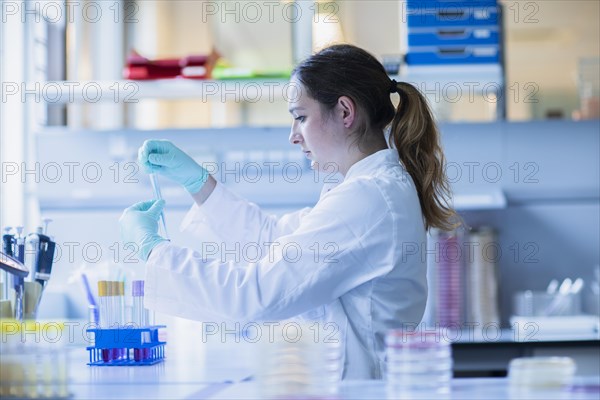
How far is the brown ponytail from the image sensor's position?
7.29 feet

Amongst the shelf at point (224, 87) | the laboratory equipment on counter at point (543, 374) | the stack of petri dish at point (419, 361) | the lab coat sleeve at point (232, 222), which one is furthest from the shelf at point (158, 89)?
the laboratory equipment on counter at point (543, 374)

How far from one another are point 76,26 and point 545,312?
2.20m

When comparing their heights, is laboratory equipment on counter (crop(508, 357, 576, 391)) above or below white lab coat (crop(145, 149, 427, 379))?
below

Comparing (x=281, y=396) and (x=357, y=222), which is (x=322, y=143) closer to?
(x=357, y=222)

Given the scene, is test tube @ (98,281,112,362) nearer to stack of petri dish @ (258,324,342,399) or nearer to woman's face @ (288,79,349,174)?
woman's face @ (288,79,349,174)

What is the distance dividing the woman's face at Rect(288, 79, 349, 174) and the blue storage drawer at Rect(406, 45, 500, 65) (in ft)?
4.52

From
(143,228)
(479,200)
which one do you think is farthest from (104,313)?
(479,200)

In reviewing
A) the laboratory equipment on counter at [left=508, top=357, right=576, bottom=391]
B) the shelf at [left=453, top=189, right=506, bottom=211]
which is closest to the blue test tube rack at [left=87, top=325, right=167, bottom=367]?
the laboratory equipment on counter at [left=508, top=357, right=576, bottom=391]

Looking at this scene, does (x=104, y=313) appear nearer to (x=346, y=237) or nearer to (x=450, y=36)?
(x=346, y=237)

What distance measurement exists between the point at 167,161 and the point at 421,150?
0.67 meters

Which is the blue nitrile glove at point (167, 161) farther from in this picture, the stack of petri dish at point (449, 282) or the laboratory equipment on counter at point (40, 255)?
the stack of petri dish at point (449, 282)

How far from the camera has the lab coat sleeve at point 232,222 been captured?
259cm

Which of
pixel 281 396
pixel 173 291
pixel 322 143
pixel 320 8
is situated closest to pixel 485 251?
pixel 320 8

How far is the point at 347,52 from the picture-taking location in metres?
2.19
